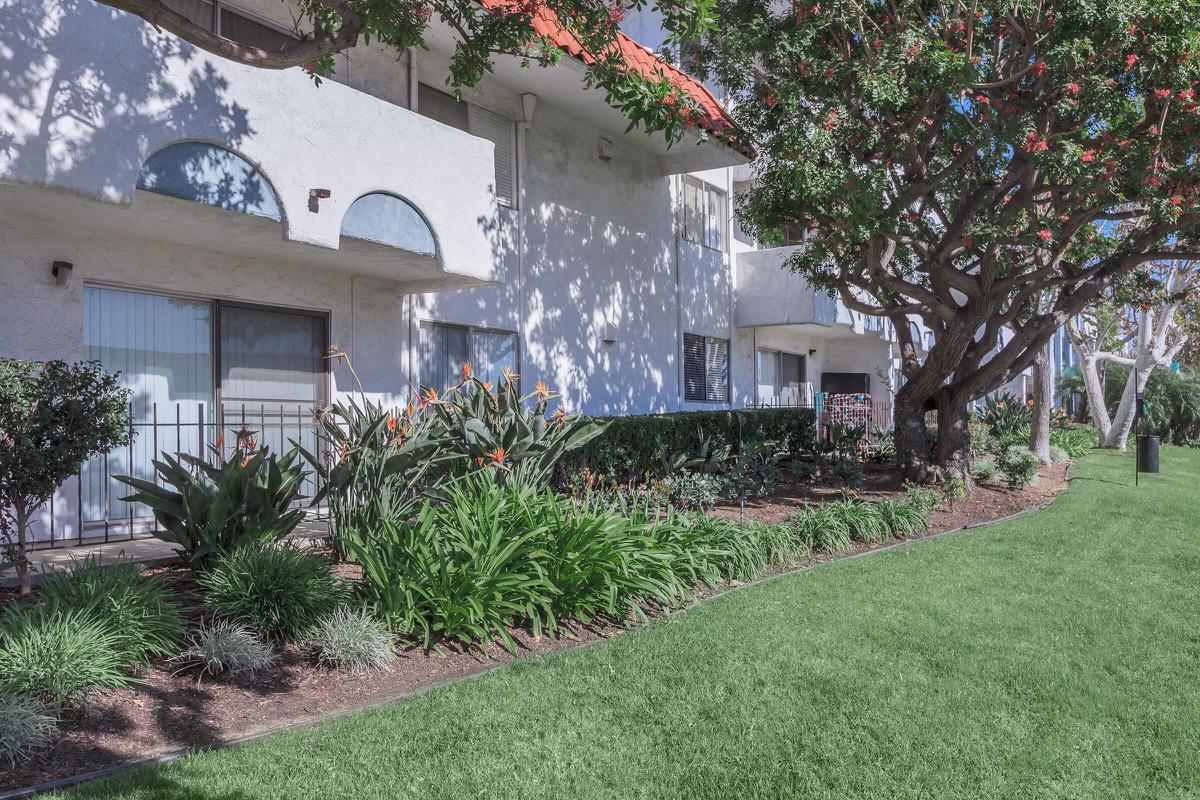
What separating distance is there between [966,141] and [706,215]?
6084mm

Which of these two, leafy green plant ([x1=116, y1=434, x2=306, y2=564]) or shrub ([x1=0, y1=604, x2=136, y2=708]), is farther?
leafy green plant ([x1=116, y1=434, x2=306, y2=564])

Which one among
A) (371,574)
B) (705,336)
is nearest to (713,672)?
(371,574)

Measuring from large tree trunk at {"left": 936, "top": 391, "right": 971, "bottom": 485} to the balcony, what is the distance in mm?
7684

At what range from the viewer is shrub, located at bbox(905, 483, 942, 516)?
11.4 meters

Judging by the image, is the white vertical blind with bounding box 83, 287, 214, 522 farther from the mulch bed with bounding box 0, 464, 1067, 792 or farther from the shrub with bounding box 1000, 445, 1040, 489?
the shrub with bounding box 1000, 445, 1040, 489

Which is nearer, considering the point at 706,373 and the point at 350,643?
the point at 350,643

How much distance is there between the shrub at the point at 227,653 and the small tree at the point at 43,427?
5.00ft

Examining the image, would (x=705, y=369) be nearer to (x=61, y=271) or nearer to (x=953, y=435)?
(x=953, y=435)

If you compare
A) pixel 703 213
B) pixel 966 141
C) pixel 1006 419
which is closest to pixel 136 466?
pixel 966 141

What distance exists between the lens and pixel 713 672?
211 inches

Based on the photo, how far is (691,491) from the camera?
10.9 m

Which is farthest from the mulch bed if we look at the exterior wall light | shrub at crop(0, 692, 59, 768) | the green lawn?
the exterior wall light

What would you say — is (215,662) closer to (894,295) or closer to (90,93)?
(90,93)

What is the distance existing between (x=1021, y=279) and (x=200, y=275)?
33.4 ft
